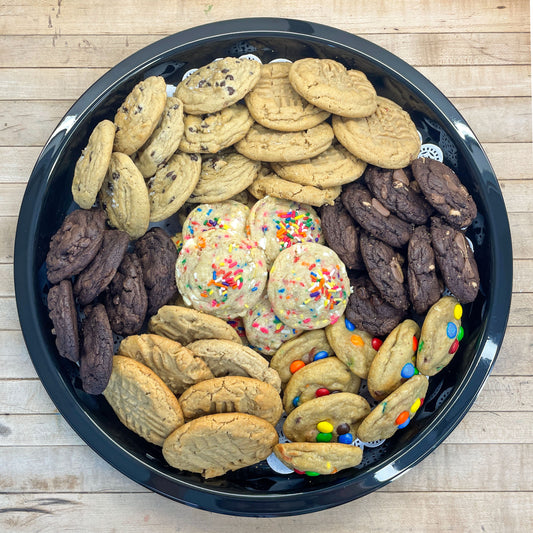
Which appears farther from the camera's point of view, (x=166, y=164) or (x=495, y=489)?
(x=495, y=489)

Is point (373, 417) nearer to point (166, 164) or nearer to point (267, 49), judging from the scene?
point (166, 164)

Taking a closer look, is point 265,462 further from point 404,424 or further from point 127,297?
point 127,297

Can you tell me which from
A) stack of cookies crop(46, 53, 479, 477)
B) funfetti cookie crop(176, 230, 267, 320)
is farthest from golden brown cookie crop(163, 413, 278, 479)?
funfetti cookie crop(176, 230, 267, 320)

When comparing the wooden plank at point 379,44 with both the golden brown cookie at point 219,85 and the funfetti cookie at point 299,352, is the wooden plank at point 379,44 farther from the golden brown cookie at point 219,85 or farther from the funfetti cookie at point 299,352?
the funfetti cookie at point 299,352

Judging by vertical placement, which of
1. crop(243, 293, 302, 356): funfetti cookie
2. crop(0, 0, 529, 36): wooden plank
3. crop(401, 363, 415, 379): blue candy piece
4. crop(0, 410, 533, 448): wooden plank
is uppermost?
crop(0, 0, 529, 36): wooden plank

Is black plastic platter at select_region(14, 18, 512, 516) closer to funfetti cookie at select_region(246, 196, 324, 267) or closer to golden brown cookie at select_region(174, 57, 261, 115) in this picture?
golden brown cookie at select_region(174, 57, 261, 115)

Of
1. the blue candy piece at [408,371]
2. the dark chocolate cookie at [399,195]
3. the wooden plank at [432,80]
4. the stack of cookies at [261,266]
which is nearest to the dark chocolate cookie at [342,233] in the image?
the stack of cookies at [261,266]

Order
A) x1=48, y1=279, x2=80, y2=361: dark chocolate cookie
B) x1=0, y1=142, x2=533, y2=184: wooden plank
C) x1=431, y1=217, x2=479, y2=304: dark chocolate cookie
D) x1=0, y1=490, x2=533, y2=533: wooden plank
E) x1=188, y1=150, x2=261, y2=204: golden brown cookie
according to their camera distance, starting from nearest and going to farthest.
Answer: x1=48, y1=279, x2=80, y2=361: dark chocolate cookie
x1=431, y1=217, x2=479, y2=304: dark chocolate cookie
x1=188, y1=150, x2=261, y2=204: golden brown cookie
x1=0, y1=490, x2=533, y2=533: wooden plank
x1=0, y1=142, x2=533, y2=184: wooden plank

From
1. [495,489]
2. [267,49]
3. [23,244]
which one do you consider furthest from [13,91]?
[495,489]
